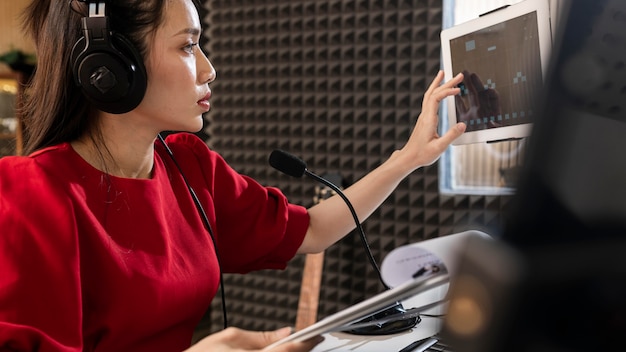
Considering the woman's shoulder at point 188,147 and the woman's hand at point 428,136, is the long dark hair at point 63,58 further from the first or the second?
the woman's hand at point 428,136

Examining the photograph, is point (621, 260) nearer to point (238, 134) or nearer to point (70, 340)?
point (70, 340)

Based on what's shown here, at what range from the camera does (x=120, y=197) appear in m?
0.91

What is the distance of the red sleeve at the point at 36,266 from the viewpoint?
71 cm

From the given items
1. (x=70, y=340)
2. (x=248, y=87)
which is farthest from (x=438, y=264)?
(x=248, y=87)

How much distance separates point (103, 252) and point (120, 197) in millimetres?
109

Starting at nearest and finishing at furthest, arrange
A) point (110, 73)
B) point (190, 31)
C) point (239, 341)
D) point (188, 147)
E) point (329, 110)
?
point (239, 341), point (110, 73), point (190, 31), point (188, 147), point (329, 110)

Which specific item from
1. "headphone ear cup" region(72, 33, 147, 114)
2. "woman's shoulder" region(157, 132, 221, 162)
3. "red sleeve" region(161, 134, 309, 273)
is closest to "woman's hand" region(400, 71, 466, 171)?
"red sleeve" region(161, 134, 309, 273)

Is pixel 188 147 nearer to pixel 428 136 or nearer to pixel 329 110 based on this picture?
pixel 428 136

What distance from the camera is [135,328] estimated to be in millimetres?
844

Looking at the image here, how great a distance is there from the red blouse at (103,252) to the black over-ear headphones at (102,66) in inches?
4.2

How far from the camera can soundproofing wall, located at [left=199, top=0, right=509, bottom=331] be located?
2023 millimetres

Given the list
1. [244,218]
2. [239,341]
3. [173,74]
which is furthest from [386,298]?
[244,218]

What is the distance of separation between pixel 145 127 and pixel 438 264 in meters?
0.68

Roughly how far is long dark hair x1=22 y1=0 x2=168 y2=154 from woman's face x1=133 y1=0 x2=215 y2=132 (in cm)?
2
